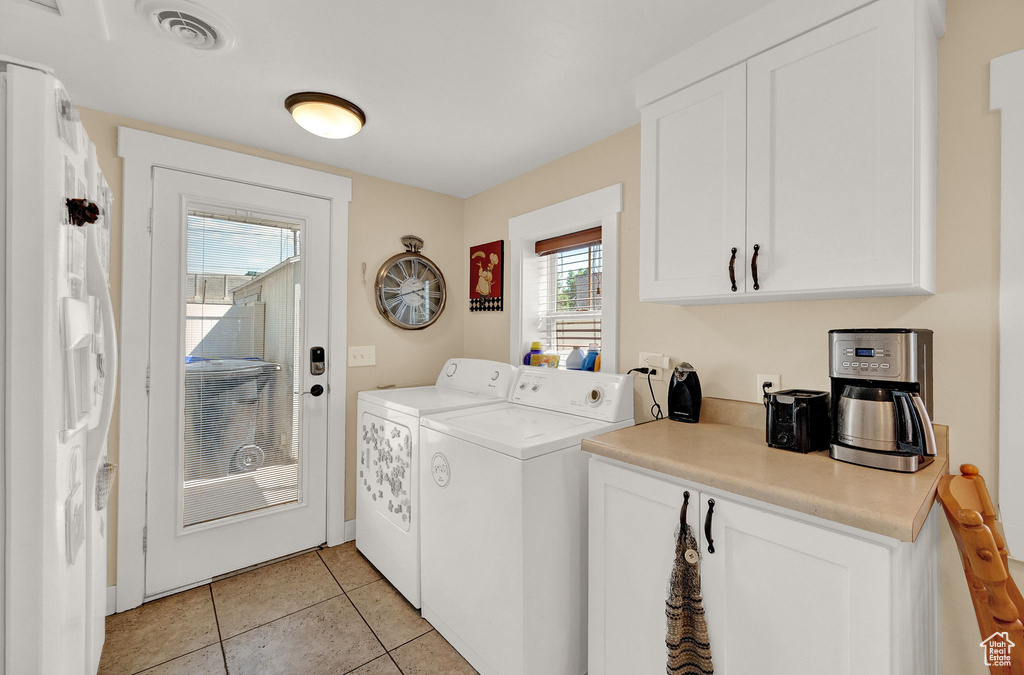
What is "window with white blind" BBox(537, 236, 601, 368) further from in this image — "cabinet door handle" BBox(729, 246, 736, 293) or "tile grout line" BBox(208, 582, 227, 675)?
"tile grout line" BBox(208, 582, 227, 675)

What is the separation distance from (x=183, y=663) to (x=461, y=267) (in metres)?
2.57

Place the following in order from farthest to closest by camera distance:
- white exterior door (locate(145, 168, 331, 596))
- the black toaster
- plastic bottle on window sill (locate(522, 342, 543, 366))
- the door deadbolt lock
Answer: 1. plastic bottle on window sill (locate(522, 342, 543, 366))
2. the door deadbolt lock
3. white exterior door (locate(145, 168, 331, 596))
4. the black toaster

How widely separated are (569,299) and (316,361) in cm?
156

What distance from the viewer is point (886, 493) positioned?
1021mm

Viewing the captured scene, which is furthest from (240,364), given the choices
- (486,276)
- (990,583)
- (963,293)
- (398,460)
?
(963,293)

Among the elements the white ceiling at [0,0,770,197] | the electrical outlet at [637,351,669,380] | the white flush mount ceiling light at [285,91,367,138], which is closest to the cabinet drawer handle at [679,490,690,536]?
the electrical outlet at [637,351,669,380]

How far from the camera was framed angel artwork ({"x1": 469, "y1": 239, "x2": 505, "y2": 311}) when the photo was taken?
293 centimetres

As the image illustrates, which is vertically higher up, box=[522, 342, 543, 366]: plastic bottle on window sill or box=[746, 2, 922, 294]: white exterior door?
box=[746, 2, 922, 294]: white exterior door

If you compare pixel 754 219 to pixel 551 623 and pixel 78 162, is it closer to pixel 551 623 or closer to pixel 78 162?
pixel 551 623

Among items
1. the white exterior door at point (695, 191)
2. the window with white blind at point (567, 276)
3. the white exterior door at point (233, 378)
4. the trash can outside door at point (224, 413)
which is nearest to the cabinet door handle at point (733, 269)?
the white exterior door at point (695, 191)

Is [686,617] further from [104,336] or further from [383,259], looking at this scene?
[383,259]

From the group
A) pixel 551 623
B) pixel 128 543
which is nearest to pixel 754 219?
pixel 551 623

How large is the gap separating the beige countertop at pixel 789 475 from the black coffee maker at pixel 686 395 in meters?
0.16

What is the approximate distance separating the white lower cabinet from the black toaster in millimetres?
331
